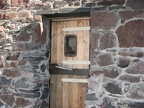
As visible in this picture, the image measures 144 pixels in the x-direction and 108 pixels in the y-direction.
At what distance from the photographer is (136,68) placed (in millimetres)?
3387

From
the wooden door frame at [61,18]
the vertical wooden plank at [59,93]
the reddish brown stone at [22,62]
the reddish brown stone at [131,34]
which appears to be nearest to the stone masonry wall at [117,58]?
the reddish brown stone at [131,34]

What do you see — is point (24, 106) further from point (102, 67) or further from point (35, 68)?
point (102, 67)

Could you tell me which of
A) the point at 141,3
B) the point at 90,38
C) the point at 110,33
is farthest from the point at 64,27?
the point at 141,3

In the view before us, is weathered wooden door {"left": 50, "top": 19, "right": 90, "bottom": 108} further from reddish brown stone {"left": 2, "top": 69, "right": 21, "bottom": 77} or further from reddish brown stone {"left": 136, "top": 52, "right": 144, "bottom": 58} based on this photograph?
reddish brown stone {"left": 136, "top": 52, "right": 144, "bottom": 58}

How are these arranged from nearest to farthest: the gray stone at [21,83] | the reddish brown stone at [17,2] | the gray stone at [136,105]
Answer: the gray stone at [136,105] < the gray stone at [21,83] < the reddish brown stone at [17,2]

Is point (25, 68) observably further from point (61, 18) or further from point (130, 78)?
point (130, 78)

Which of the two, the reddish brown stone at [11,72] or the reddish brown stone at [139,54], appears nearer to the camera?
the reddish brown stone at [139,54]

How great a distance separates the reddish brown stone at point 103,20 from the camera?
3.54 metres

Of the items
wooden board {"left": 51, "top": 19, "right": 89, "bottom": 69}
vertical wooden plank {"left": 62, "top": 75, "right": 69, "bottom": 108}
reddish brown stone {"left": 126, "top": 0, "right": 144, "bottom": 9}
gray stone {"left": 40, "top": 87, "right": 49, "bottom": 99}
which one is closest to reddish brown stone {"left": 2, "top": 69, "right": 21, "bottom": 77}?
gray stone {"left": 40, "top": 87, "right": 49, "bottom": 99}

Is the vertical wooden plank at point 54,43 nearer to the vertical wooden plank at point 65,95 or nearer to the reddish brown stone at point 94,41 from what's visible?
the vertical wooden plank at point 65,95

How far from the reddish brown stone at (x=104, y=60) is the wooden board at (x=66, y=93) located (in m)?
0.48

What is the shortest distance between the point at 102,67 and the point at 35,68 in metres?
1.13

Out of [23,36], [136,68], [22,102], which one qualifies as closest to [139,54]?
[136,68]

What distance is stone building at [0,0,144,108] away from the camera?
3.41 meters
